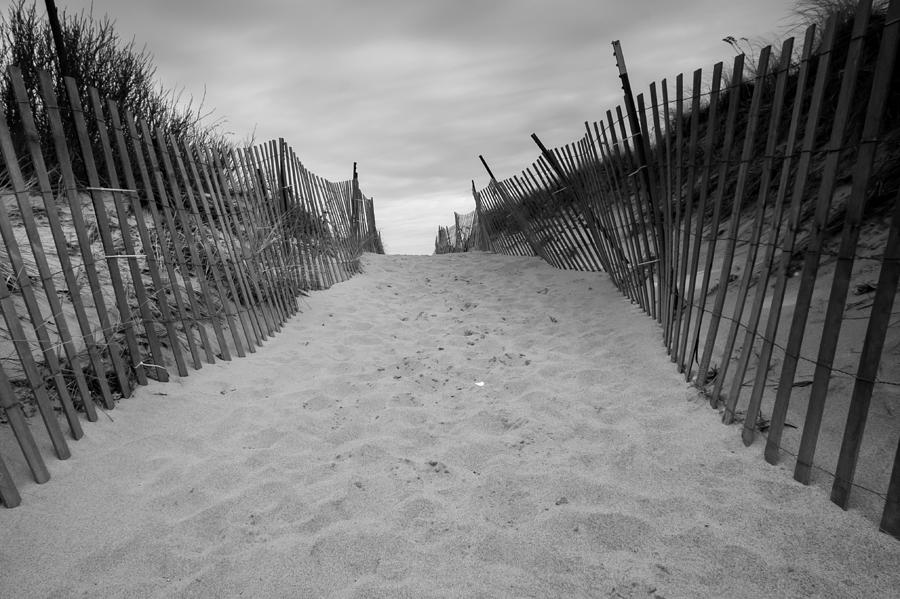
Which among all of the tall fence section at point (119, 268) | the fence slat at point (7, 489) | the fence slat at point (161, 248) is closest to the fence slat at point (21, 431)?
the tall fence section at point (119, 268)

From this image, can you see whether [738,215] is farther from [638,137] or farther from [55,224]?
[55,224]

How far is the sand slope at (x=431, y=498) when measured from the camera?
6.02ft

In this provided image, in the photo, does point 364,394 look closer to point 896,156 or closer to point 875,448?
point 875,448

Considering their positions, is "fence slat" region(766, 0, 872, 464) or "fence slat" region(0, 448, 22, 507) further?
"fence slat" region(0, 448, 22, 507)

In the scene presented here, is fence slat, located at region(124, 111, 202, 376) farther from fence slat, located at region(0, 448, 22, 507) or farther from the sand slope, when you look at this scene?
fence slat, located at region(0, 448, 22, 507)

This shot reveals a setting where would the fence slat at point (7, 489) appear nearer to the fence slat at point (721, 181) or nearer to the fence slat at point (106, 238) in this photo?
the fence slat at point (106, 238)

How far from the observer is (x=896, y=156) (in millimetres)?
3771

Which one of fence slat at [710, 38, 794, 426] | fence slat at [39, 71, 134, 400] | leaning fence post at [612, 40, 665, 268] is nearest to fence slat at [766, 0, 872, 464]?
fence slat at [710, 38, 794, 426]

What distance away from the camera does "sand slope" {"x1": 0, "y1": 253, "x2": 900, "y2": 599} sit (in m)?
1.83

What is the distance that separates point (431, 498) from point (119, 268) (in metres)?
2.40

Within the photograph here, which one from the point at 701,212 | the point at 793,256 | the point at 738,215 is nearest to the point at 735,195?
the point at 738,215

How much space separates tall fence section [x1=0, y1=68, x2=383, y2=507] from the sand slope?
23cm

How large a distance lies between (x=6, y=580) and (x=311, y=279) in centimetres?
465

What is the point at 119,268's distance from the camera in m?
3.34
